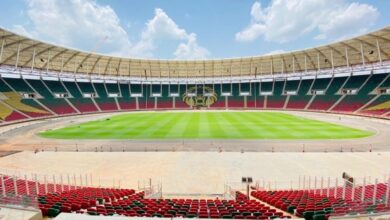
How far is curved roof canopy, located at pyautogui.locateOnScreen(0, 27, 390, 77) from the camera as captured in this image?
184 feet

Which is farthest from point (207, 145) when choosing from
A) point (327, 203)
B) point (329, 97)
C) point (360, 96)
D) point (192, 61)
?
point (329, 97)

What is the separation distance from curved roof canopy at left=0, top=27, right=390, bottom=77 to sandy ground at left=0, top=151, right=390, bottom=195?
3517 cm

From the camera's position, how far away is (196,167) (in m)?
22.4

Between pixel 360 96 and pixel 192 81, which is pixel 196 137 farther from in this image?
pixel 192 81

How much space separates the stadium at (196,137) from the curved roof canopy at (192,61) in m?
0.39

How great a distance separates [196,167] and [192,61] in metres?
64.7

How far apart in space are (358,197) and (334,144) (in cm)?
1824

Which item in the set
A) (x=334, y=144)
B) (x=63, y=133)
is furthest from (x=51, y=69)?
(x=334, y=144)

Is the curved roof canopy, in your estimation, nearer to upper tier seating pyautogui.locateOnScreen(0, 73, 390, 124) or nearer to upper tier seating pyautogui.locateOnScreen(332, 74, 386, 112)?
upper tier seating pyautogui.locateOnScreen(0, 73, 390, 124)

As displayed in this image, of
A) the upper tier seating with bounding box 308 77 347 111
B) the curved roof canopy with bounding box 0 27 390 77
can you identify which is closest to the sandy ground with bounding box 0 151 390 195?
the curved roof canopy with bounding box 0 27 390 77

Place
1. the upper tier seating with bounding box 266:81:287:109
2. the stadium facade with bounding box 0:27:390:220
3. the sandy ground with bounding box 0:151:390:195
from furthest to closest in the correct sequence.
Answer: the upper tier seating with bounding box 266:81:287:109 < the stadium facade with bounding box 0:27:390:220 < the sandy ground with bounding box 0:151:390:195

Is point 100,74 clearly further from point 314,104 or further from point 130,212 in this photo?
point 130,212

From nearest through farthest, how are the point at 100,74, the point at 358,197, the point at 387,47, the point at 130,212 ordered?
the point at 130,212 < the point at 358,197 < the point at 387,47 < the point at 100,74

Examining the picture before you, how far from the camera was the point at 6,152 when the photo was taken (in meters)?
28.8
